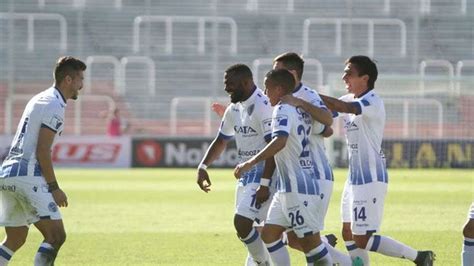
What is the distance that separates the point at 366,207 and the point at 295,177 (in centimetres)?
112

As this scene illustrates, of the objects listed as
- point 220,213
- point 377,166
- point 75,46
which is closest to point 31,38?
point 75,46

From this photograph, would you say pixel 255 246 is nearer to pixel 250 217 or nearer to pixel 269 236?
pixel 250 217

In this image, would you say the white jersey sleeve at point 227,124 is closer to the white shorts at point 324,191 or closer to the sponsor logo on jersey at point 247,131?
the sponsor logo on jersey at point 247,131

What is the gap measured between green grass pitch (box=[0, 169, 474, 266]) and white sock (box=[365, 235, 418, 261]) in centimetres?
175

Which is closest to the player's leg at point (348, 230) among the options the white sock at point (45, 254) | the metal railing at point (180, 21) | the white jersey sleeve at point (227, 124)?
the white jersey sleeve at point (227, 124)

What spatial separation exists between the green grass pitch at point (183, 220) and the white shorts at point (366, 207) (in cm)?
213

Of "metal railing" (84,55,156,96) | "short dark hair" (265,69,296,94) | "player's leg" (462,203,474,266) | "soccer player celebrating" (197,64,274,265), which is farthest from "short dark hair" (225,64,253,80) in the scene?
"metal railing" (84,55,156,96)

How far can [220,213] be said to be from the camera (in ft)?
66.8

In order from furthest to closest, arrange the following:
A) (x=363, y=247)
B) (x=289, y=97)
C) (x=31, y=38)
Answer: (x=31, y=38), (x=363, y=247), (x=289, y=97)

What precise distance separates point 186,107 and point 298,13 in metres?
6.73

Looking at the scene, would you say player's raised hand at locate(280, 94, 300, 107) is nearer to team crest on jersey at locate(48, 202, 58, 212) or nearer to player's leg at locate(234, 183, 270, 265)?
player's leg at locate(234, 183, 270, 265)

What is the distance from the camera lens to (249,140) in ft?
35.4

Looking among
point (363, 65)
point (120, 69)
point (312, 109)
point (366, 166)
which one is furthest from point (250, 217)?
point (120, 69)

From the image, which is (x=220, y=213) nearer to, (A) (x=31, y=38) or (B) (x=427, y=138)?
(B) (x=427, y=138)
